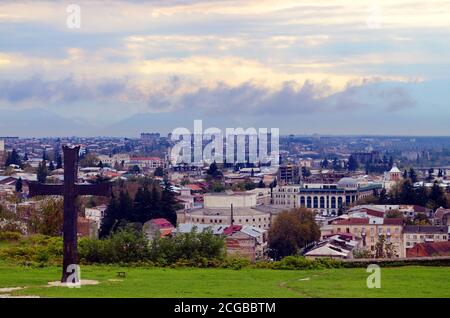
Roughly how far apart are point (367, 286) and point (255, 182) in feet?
273

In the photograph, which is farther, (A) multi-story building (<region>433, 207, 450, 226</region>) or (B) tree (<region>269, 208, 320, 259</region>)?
(A) multi-story building (<region>433, 207, 450, 226</region>)

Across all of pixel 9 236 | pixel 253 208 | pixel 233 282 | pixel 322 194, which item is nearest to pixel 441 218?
pixel 253 208

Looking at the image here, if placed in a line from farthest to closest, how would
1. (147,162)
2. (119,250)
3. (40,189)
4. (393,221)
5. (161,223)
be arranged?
(147,162) → (393,221) → (161,223) → (119,250) → (40,189)

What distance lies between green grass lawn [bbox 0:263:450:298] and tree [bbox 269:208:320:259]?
88.2 ft

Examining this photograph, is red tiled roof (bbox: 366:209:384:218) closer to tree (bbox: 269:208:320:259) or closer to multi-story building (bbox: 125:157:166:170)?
tree (bbox: 269:208:320:259)

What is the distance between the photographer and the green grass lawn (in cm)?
1283

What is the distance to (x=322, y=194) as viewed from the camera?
88062 mm

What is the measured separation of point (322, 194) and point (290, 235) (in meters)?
42.4

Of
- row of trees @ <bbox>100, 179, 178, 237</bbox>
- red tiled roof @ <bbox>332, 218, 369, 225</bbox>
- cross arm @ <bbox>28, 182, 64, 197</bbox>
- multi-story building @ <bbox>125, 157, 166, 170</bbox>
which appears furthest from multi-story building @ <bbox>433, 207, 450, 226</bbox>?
multi-story building @ <bbox>125, 157, 166, 170</bbox>

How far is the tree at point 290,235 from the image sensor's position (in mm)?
44562

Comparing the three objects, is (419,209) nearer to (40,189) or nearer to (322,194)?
(322,194)

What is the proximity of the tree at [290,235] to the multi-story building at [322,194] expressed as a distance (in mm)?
37496

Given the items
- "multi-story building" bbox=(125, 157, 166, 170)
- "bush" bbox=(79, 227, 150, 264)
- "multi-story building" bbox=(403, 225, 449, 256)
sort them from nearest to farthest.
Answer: "bush" bbox=(79, 227, 150, 264)
"multi-story building" bbox=(403, 225, 449, 256)
"multi-story building" bbox=(125, 157, 166, 170)
